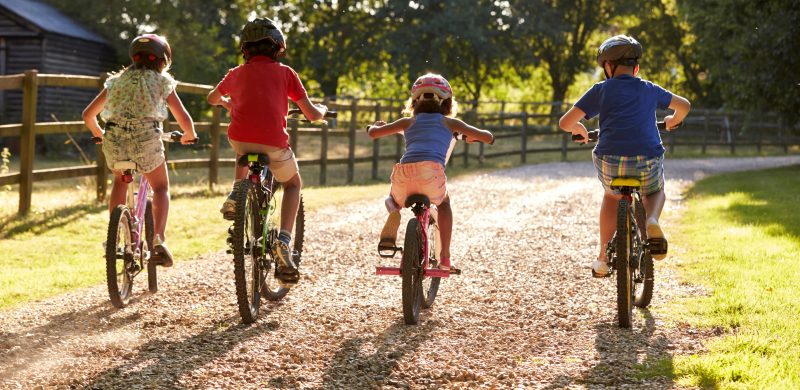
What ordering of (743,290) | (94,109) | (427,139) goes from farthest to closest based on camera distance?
1. (743,290)
2. (94,109)
3. (427,139)

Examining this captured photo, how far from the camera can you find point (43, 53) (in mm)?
26938

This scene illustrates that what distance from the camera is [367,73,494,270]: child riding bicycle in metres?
6.04

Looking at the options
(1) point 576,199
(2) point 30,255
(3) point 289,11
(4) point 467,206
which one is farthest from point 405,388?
(3) point 289,11

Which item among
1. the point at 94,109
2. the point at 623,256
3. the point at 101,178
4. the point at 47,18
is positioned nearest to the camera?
the point at 623,256

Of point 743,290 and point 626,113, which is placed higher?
point 626,113

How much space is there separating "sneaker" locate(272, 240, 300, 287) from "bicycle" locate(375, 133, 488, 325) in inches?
19.7

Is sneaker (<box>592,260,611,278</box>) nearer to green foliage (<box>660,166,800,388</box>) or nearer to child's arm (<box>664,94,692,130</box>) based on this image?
green foliage (<box>660,166,800,388</box>)

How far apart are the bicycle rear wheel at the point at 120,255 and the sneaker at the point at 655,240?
3076mm

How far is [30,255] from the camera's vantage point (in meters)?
8.79

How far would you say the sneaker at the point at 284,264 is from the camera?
608cm

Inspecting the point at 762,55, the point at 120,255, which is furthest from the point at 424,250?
the point at 762,55

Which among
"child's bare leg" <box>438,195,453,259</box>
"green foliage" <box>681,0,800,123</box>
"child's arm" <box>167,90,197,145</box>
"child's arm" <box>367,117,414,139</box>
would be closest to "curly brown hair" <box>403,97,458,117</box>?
"child's arm" <box>367,117,414,139</box>

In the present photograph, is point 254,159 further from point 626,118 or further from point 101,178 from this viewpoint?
point 101,178

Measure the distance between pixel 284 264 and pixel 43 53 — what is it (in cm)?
2291
